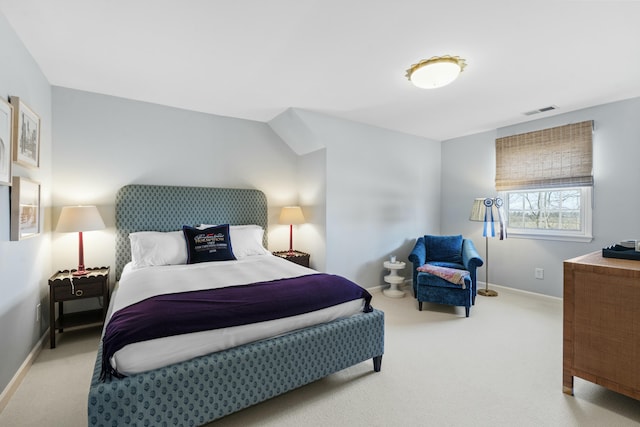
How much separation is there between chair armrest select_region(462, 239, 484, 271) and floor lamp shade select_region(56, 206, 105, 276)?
4144 mm

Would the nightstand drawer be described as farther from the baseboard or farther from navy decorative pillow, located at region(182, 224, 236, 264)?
navy decorative pillow, located at region(182, 224, 236, 264)

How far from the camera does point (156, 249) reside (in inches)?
120

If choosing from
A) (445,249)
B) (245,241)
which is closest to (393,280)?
(445,249)

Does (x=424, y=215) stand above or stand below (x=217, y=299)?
above

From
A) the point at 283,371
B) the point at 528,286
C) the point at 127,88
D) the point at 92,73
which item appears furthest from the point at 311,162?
the point at 528,286

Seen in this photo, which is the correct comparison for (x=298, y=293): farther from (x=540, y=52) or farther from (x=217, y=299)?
(x=540, y=52)

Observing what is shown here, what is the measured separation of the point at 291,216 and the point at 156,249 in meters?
1.69

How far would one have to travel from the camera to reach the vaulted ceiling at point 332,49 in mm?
1904

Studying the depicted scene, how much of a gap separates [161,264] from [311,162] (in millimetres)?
2346

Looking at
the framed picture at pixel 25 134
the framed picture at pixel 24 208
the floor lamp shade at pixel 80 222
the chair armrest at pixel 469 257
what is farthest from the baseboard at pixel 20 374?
the chair armrest at pixel 469 257

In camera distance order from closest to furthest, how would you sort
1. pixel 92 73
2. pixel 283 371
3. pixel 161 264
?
pixel 283 371
pixel 92 73
pixel 161 264

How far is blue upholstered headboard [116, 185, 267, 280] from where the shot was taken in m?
3.31

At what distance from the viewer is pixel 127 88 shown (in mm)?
3109

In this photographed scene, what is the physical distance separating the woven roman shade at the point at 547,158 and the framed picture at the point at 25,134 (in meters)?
5.43
